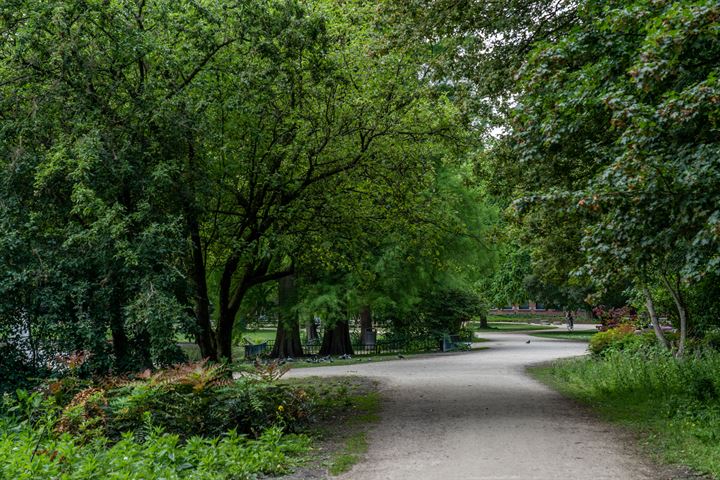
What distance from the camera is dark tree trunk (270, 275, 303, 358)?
24891 mm

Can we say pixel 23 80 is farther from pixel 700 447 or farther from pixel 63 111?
pixel 700 447

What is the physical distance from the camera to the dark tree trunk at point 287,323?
24891 millimetres

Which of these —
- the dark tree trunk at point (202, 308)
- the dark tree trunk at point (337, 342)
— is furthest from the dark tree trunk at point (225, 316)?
the dark tree trunk at point (337, 342)

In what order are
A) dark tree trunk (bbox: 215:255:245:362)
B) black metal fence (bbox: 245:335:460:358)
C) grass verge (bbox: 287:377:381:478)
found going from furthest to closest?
black metal fence (bbox: 245:335:460:358), dark tree trunk (bbox: 215:255:245:362), grass verge (bbox: 287:377:381:478)

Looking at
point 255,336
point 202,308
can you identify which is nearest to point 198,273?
point 202,308

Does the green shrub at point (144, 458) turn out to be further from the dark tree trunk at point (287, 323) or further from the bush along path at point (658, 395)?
the dark tree trunk at point (287, 323)

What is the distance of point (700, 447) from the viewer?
7922mm

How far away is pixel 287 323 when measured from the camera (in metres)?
24.8

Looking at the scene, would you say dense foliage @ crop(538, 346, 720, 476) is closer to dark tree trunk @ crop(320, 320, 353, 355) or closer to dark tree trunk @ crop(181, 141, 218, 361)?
dark tree trunk @ crop(181, 141, 218, 361)

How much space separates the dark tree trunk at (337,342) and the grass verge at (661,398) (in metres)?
11.6

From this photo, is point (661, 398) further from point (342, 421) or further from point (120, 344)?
point (120, 344)

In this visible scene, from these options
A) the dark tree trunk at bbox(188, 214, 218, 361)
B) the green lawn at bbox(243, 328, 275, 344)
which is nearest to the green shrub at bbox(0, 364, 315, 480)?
the dark tree trunk at bbox(188, 214, 218, 361)

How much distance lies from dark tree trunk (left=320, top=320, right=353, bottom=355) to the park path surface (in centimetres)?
1103

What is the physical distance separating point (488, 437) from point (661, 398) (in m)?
4.55
